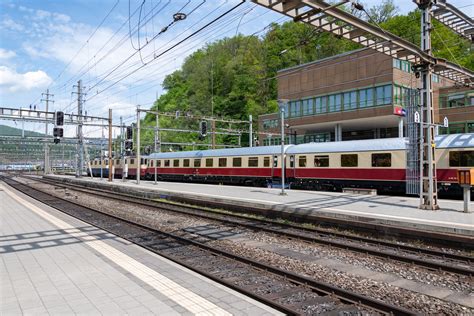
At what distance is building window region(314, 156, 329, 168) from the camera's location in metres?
24.0

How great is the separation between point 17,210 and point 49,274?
11.9 meters

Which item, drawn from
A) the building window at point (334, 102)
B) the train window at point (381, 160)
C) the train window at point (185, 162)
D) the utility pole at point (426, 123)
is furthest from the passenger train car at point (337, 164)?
the building window at point (334, 102)

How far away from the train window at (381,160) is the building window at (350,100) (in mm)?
22144

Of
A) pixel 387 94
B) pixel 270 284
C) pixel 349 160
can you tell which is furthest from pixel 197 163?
pixel 270 284

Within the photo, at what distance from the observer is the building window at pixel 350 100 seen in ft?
138

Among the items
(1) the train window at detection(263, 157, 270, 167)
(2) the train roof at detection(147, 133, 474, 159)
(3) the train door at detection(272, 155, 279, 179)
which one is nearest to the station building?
(2) the train roof at detection(147, 133, 474, 159)

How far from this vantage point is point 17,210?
16688 mm

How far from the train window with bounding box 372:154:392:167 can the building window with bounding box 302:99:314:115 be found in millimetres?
26316

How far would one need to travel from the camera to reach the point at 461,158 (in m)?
18.0

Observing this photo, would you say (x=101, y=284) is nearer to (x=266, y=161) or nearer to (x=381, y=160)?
(x=381, y=160)

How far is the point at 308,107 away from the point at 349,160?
1021 inches

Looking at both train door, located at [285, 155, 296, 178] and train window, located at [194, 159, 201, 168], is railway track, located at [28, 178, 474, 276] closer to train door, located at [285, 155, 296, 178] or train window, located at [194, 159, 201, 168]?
train door, located at [285, 155, 296, 178]

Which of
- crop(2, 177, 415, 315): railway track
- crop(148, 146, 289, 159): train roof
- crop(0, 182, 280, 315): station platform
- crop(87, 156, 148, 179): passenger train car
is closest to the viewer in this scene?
crop(0, 182, 280, 315): station platform

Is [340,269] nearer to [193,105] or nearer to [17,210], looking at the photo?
[17,210]
